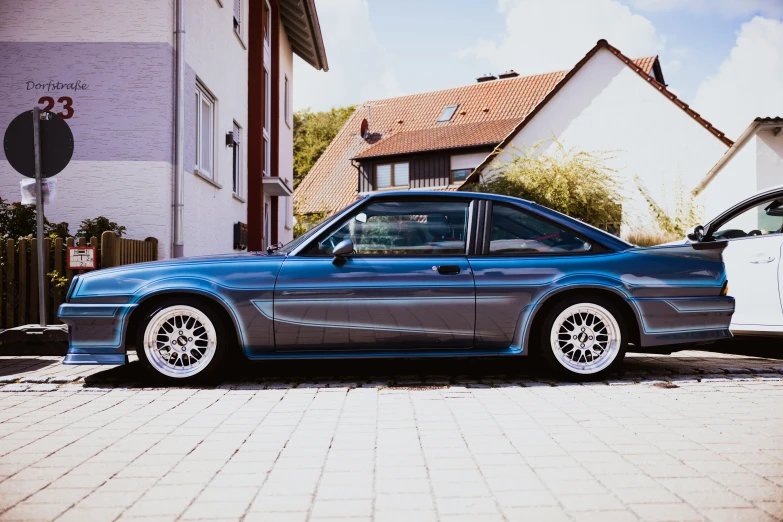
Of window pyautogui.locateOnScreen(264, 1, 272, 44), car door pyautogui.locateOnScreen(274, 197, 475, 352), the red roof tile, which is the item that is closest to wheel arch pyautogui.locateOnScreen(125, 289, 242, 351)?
car door pyautogui.locateOnScreen(274, 197, 475, 352)

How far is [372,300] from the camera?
593 cm

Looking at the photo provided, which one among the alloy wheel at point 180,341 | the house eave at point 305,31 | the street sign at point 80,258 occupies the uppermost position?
the house eave at point 305,31

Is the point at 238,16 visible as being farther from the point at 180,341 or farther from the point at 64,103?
the point at 180,341

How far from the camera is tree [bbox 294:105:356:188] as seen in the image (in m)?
60.2

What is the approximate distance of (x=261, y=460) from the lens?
383cm

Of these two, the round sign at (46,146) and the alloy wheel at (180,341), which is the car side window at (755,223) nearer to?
the alloy wheel at (180,341)

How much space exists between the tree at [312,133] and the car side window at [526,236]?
5353cm

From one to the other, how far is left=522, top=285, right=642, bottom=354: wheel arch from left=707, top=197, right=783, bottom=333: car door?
167 cm

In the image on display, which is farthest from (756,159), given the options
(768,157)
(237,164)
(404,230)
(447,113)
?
(447,113)

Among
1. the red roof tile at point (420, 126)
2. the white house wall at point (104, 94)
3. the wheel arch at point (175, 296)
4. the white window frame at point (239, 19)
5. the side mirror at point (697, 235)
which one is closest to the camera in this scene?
the wheel arch at point (175, 296)

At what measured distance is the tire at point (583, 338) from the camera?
238 inches

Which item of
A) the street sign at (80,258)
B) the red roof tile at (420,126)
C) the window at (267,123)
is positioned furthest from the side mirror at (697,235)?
the red roof tile at (420,126)

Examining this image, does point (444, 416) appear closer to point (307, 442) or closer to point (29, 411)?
point (307, 442)

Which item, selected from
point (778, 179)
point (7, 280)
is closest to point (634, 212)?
point (778, 179)
